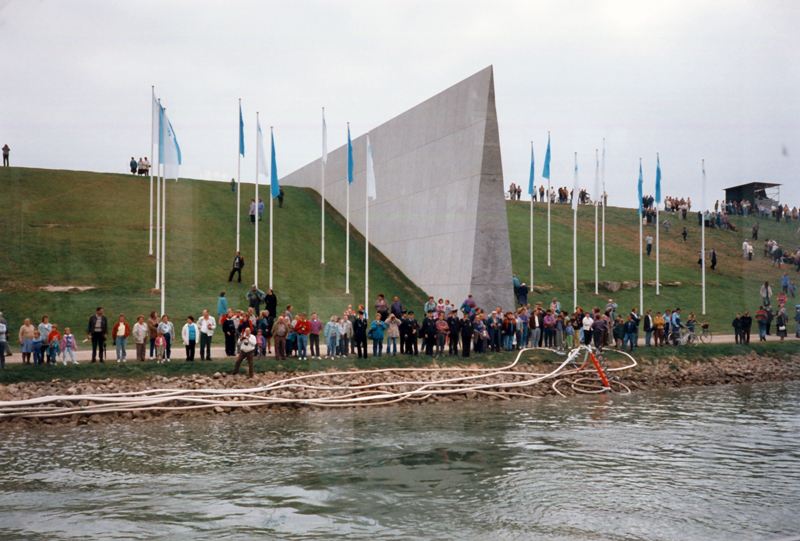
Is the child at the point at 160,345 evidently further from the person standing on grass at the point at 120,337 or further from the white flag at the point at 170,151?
the white flag at the point at 170,151

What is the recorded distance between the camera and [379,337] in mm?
21906

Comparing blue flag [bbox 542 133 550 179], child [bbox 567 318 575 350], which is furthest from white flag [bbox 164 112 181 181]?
blue flag [bbox 542 133 550 179]

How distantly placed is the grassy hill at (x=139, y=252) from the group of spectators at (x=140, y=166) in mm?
3144

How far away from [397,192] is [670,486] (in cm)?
2516

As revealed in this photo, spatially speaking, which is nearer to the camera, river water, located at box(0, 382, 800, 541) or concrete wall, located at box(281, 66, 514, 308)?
river water, located at box(0, 382, 800, 541)

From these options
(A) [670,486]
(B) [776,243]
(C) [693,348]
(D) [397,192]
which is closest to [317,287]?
(D) [397,192]

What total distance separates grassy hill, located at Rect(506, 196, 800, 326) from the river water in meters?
19.8

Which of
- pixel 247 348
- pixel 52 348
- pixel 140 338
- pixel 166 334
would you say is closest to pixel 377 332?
pixel 247 348

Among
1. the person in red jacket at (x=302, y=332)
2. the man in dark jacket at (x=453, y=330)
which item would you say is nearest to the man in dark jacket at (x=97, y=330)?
the person in red jacket at (x=302, y=332)

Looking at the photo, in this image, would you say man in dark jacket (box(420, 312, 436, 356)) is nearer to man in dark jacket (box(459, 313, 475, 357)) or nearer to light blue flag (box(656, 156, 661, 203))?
man in dark jacket (box(459, 313, 475, 357))

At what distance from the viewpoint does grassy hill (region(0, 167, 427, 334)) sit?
27859mm

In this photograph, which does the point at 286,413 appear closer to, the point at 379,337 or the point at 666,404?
the point at 379,337

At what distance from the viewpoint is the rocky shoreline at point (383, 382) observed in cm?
1672

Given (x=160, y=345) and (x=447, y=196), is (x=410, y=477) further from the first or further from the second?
(x=447, y=196)
